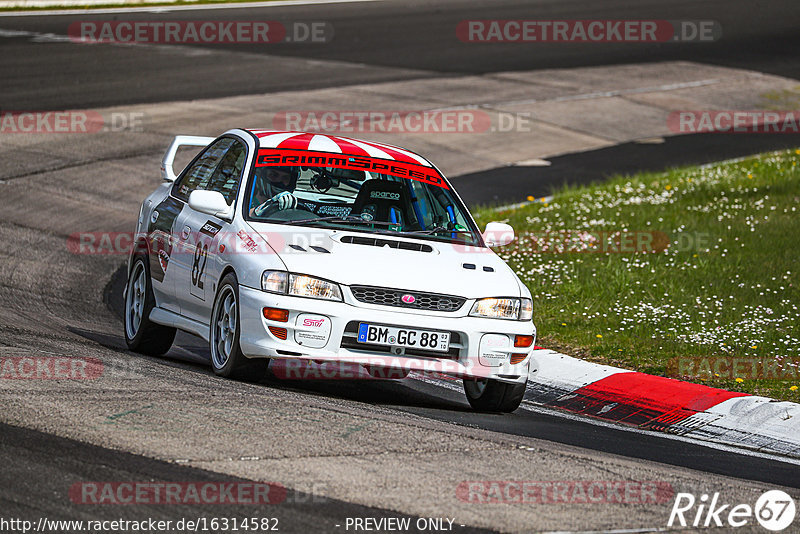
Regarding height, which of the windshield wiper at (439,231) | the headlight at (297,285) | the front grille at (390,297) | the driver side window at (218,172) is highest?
the driver side window at (218,172)

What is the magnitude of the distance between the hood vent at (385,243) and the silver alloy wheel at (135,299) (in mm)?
2051

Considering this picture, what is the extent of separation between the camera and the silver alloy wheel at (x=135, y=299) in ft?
30.9

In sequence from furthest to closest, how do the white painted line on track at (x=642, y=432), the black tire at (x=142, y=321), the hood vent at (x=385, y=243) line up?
1. the black tire at (x=142, y=321)
2. the hood vent at (x=385, y=243)
3. the white painted line on track at (x=642, y=432)

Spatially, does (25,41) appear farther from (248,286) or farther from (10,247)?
(248,286)

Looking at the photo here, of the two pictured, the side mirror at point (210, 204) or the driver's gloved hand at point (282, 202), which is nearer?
the side mirror at point (210, 204)


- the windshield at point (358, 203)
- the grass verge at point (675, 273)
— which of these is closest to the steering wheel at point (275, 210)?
the windshield at point (358, 203)

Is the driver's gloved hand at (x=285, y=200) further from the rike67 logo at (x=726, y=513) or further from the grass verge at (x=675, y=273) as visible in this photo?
the rike67 logo at (x=726, y=513)

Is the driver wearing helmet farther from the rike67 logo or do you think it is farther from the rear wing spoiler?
the rike67 logo

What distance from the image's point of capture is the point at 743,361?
9.70 metres

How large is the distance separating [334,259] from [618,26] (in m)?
25.9

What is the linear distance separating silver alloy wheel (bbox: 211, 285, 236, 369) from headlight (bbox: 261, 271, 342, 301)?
348 mm

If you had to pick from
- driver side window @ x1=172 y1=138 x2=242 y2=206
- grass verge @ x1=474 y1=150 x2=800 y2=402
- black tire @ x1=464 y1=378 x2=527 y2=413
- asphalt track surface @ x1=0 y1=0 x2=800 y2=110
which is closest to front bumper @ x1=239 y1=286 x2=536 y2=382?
black tire @ x1=464 y1=378 x2=527 y2=413

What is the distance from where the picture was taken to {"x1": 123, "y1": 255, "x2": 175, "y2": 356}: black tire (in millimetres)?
9281

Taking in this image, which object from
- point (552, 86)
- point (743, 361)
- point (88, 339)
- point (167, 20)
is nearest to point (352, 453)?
point (88, 339)
